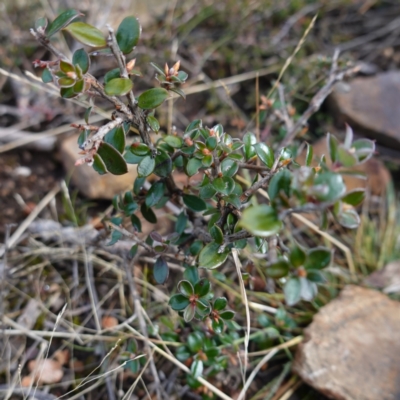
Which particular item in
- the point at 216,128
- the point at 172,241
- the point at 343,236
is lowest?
the point at 343,236

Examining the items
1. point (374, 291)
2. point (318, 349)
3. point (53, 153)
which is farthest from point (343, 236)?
point (53, 153)

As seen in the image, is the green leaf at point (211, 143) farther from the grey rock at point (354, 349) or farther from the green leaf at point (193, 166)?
the grey rock at point (354, 349)

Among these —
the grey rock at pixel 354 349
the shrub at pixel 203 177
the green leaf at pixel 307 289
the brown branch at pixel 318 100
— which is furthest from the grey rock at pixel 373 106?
the green leaf at pixel 307 289

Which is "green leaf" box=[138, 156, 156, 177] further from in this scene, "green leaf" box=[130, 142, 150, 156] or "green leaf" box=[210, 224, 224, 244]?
"green leaf" box=[210, 224, 224, 244]

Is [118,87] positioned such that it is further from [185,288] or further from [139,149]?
[185,288]

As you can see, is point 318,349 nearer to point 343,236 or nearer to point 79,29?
point 343,236
